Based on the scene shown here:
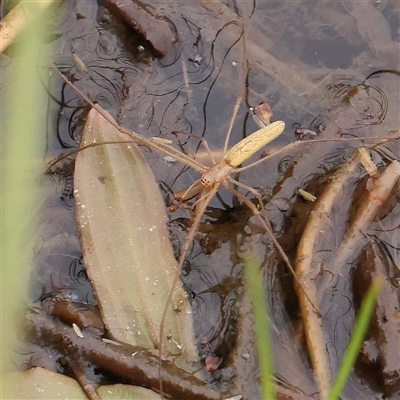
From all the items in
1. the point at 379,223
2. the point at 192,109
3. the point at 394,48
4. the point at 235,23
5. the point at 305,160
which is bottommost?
the point at 379,223

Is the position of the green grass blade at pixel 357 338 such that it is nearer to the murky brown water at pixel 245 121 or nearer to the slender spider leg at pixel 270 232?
the murky brown water at pixel 245 121

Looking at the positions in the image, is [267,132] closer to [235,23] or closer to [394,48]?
[235,23]

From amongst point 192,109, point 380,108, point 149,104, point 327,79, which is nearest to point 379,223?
point 380,108

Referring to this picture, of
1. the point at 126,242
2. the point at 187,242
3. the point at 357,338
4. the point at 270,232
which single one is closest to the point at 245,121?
the point at 270,232

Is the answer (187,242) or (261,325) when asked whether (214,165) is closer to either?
(187,242)

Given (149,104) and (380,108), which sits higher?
(149,104)

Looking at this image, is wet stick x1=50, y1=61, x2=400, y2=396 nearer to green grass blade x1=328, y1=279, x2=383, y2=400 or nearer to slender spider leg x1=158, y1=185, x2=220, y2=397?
slender spider leg x1=158, y1=185, x2=220, y2=397
